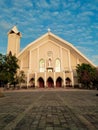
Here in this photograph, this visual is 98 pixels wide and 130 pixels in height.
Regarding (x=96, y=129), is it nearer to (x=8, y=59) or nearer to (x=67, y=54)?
(x=8, y=59)

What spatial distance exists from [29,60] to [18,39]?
986cm

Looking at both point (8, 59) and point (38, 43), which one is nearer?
point (8, 59)

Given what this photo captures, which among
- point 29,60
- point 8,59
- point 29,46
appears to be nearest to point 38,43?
point 29,46

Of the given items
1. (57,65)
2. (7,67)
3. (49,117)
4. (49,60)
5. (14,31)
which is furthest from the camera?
(14,31)

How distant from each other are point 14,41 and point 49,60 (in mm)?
13390

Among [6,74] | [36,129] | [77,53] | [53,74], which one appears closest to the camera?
[36,129]

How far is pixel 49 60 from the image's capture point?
1949 inches

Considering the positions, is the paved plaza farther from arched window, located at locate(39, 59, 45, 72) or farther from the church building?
arched window, located at locate(39, 59, 45, 72)

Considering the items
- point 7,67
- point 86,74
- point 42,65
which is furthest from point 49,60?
point 7,67

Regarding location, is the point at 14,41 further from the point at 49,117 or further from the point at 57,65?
the point at 49,117

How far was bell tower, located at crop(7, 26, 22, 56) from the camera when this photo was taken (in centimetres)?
5309

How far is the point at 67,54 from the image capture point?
50.4 metres

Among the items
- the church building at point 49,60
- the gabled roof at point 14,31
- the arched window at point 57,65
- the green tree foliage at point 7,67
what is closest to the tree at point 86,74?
the church building at point 49,60

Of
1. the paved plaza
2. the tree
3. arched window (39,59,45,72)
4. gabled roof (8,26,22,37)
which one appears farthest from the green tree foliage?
the paved plaza
